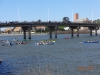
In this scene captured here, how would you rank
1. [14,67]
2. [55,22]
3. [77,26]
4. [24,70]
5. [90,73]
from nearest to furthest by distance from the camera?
[90,73], [24,70], [14,67], [55,22], [77,26]

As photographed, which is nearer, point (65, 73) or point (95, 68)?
point (65, 73)

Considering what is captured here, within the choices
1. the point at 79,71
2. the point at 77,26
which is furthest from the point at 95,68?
the point at 77,26

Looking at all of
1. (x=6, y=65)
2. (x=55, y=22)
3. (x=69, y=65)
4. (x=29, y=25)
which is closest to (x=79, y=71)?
(x=69, y=65)

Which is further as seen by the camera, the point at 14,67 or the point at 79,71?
the point at 14,67

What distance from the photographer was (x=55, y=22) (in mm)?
178125

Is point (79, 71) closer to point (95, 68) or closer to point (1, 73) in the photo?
point (95, 68)

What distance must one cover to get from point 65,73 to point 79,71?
241 centimetres

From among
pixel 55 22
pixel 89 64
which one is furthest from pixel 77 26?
Result: pixel 89 64

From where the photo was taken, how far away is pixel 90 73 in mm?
41906

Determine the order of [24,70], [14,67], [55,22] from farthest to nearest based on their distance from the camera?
[55,22] → [14,67] → [24,70]

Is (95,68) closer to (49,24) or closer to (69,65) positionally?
(69,65)

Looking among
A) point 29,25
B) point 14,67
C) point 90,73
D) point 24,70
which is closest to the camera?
point 90,73

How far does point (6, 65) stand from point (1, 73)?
7.84 meters

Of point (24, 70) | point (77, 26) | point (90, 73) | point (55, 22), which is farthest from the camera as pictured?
point (77, 26)
